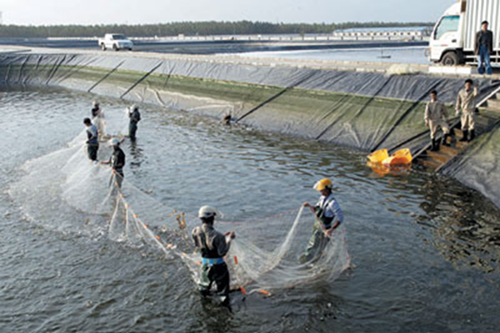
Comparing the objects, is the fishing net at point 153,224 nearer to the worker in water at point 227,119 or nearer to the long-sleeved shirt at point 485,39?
the worker in water at point 227,119

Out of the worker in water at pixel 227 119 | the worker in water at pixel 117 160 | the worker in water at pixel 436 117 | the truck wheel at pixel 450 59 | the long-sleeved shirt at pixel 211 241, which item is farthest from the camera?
the worker in water at pixel 227 119

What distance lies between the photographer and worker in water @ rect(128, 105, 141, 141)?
23952 mm

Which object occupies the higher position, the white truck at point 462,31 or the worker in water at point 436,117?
the white truck at point 462,31

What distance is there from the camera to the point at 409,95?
908 inches

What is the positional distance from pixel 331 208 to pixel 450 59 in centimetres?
1962

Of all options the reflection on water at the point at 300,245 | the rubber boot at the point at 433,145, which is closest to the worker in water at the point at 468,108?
the rubber boot at the point at 433,145

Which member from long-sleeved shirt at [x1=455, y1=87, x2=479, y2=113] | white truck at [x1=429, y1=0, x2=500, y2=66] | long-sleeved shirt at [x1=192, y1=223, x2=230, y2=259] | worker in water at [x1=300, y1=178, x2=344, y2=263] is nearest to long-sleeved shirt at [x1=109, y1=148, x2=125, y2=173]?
long-sleeved shirt at [x1=192, y1=223, x2=230, y2=259]

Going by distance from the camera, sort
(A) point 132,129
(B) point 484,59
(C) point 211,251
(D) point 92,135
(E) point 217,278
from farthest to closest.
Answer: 1. (A) point 132,129
2. (B) point 484,59
3. (D) point 92,135
4. (E) point 217,278
5. (C) point 211,251

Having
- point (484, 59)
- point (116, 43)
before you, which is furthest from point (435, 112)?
point (116, 43)

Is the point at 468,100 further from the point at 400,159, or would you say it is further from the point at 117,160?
the point at 117,160

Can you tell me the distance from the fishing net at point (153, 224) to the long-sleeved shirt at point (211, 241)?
0.85 meters

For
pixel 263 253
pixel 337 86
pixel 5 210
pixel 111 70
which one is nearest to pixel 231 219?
pixel 263 253

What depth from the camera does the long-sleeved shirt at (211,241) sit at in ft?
29.1

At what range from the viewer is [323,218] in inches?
414
